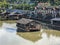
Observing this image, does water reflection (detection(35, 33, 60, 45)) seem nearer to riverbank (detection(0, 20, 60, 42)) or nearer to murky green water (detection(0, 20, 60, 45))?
murky green water (detection(0, 20, 60, 45))

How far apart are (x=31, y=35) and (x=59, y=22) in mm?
4991

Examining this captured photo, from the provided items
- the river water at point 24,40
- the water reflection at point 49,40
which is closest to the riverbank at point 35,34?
the river water at point 24,40

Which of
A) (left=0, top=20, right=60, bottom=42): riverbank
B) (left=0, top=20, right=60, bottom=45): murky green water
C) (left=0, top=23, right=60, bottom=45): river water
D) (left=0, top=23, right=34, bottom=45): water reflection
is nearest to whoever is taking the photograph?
(left=0, top=23, right=34, bottom=45): water reflection

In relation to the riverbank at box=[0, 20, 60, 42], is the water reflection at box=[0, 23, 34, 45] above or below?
above

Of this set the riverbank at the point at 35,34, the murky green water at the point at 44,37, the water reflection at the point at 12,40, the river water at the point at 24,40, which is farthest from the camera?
the riverbank at the point at 35,34

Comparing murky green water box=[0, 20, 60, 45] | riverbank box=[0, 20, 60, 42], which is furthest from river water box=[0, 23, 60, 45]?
riverbank box=[0, 20, 60, 42]

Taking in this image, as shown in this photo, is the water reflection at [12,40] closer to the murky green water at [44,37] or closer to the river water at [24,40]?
the river water at [24,40]

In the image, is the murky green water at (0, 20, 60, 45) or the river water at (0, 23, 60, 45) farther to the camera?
the murky green water at (0, 20, 60, 45)

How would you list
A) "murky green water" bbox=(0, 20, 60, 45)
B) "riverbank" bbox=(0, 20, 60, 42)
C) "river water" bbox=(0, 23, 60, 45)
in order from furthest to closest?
"riverbank" bbox=(0, 20, 60, 42) < "murky green water" bbox=(0, 20, 60, 45) < "river water" bbox=(0, 23, 60, 45)

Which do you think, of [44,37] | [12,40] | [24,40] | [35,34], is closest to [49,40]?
[44,37]

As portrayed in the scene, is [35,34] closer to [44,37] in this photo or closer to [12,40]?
[44,37]

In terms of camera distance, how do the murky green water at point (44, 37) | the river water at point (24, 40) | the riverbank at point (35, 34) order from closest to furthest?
the river water at point (24, 40) → the murky green water at point (44, 37) → the riverbank at point (35, 34)

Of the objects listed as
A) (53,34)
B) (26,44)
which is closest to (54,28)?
(53,34)

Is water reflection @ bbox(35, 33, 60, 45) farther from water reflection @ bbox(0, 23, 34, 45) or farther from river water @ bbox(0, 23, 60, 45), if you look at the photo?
water reflection @ bbox(0, 23, 34, 45)
